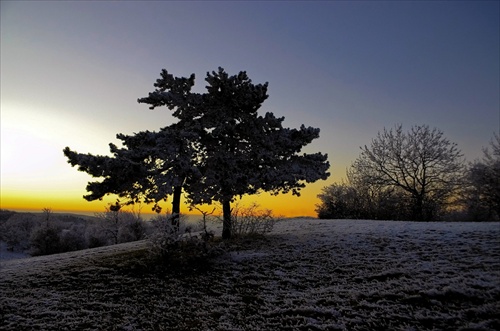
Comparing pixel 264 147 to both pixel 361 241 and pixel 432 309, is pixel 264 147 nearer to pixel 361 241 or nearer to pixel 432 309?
pixel 361 241

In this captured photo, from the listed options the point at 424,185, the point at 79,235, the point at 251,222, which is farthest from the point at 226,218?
the point at 79,235

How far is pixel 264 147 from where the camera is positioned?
54.6 feet

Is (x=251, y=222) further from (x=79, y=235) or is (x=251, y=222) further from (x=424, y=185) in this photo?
(x=79, y=235)

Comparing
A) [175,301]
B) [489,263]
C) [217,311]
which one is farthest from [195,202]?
[489,263]

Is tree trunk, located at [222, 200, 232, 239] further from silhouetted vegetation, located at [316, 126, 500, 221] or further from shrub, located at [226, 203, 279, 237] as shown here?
silhouetted vegetation, located at [316, 126, 500, 221]

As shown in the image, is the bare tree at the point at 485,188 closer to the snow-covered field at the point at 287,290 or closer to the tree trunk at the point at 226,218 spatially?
the snow-covered field at the point at 287,290

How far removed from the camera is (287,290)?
9.76 m

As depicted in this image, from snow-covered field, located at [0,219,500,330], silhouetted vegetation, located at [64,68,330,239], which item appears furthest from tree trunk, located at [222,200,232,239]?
snow-covered field, located at [0,219,500,330]

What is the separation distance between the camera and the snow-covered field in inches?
287

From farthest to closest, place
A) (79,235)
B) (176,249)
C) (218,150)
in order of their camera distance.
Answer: (79,235)
(218,150)
(176,249)

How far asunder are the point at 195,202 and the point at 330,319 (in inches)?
421

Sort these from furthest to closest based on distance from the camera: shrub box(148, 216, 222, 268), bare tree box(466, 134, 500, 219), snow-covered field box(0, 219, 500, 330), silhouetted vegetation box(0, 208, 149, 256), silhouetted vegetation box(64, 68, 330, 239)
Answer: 1. silhouetted vegetation box(0, 208, 149, 256)
2. bare tree box(466, 134, 500, 219)
3. silhouetted vegetation box(64, 68, 330, 239)
4. shrub box(148, 216, 222, 268)
5. snow-covered field box(0, 219, 500, 330)

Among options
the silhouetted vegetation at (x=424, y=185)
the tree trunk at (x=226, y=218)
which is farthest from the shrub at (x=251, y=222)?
the silhouetted vegetation at (x=424, y=185)

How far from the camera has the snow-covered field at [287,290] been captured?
728 cm
